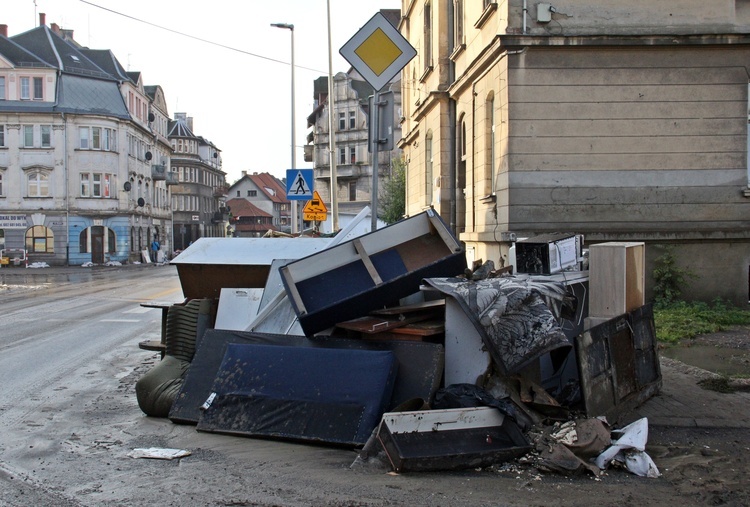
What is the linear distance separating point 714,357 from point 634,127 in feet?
19.6

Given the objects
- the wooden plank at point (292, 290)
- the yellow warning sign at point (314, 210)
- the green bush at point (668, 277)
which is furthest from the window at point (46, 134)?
the wooden plank at point (292, 290)

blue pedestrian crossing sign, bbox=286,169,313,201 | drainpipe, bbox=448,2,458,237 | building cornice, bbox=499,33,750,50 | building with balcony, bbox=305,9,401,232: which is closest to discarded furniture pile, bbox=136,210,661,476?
building cornice, bbox=499,33,750,50

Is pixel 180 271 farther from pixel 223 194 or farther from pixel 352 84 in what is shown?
pixel 223 194

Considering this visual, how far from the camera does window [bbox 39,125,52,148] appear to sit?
51881 millimetres

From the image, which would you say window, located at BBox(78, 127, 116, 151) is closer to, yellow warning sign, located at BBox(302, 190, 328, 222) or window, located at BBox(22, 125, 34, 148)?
window, located at BBox(22, 125, 34, 148)

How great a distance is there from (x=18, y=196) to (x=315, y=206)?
122 feet

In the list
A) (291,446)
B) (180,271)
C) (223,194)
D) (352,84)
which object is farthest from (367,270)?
(223,194)

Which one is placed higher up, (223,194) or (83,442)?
(223,194)

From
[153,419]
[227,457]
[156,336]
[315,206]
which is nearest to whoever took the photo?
[227,457]

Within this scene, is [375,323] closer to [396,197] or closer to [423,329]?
[423,329]

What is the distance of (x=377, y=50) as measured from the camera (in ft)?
27.3

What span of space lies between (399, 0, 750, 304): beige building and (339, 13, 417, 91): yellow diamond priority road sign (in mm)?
6018

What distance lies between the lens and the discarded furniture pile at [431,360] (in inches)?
213

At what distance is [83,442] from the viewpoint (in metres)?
6.05
